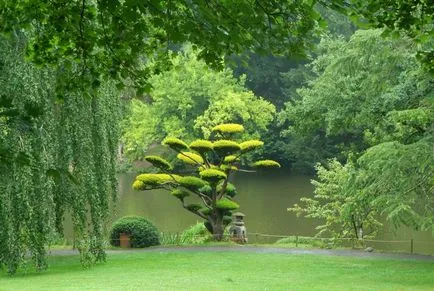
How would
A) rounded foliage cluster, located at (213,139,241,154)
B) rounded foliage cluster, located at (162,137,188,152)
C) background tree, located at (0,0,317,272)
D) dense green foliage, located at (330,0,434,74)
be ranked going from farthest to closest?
1. rounded foliage cluster, located at (162,137,188,152)
2. rounded foliage cluster, located at (213,139,241,154)
3. dense green foliage, located at (330,0,434,74)
4. background tree, located at (0,0,317,272)

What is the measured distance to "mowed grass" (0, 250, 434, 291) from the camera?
12383mm

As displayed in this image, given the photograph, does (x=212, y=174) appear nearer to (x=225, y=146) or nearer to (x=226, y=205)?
(x=225, y=146)

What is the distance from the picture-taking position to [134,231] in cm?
1977

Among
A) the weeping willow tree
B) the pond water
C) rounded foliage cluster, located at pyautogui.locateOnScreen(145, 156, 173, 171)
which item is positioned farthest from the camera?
the pond water

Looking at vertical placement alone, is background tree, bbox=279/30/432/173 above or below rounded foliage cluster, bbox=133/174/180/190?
above

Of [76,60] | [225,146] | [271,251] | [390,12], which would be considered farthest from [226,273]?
[390,12]

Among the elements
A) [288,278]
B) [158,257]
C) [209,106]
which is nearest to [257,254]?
[158,257]

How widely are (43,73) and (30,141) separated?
124 cm

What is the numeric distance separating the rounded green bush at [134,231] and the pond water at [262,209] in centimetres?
201

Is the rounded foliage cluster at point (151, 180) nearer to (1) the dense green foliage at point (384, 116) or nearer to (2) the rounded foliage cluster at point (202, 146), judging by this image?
(2) the rounded foliage cluster at point (202, 146)

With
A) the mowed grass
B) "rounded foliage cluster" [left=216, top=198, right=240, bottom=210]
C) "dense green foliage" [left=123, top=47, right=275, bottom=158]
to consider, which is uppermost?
"dense green foliage" [left=123, top=47, right=275, bottom=158]

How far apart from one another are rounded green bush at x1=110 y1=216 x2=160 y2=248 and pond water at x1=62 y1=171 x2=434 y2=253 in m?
2.01

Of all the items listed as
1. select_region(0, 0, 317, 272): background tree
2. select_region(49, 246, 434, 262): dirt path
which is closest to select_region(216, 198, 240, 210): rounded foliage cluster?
select_region(49, 246, 434, 262): dirt path

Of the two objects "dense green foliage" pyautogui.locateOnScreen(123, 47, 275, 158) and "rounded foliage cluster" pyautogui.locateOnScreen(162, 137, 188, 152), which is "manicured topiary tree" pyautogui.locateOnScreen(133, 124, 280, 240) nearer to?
"rounded foliage cluster" pyautogui.locateOnScreen(162, 137, 188, 152)
